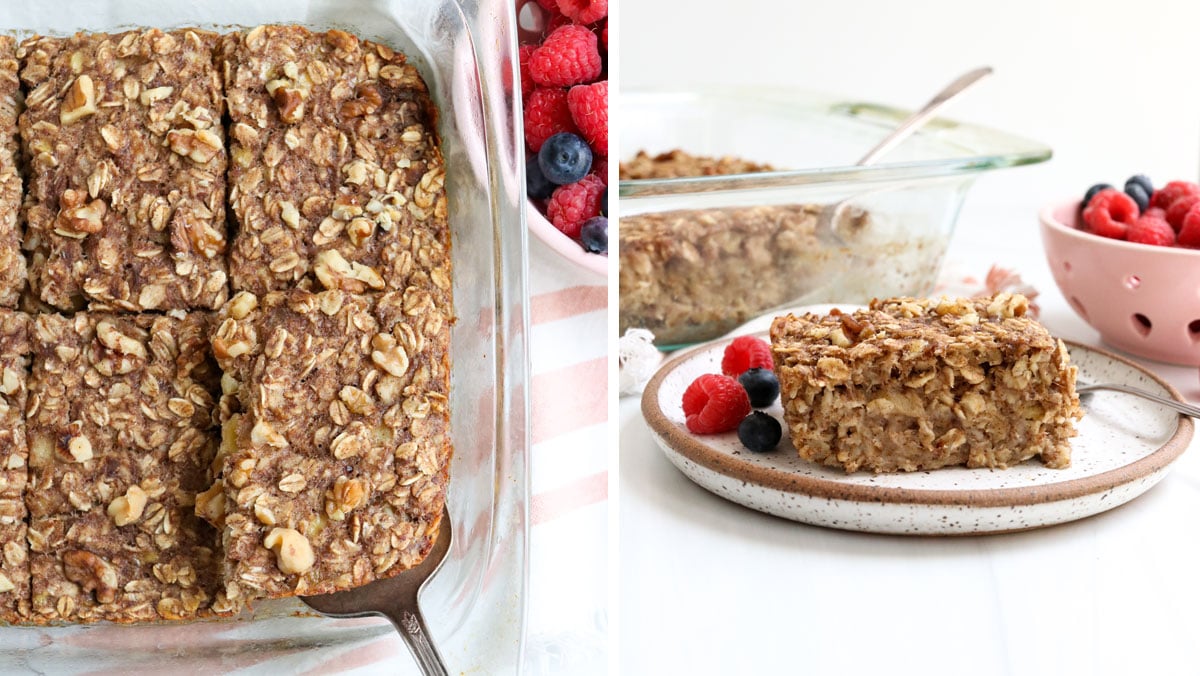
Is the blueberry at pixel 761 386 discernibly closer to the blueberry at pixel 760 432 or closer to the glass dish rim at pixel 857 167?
the blueberry at pixel 760 432

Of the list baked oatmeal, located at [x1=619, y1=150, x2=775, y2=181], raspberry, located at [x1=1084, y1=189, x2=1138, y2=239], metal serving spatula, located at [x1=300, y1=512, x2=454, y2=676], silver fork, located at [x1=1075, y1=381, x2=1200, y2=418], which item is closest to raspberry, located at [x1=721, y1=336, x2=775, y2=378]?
silver fork, located at [x1=1075, y1=381, x2=1200, y2=418]

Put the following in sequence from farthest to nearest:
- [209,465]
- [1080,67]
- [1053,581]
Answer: [1080,67] < [1053,581] < [209,465]

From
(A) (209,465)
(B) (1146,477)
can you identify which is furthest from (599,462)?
(B) (1146,477)

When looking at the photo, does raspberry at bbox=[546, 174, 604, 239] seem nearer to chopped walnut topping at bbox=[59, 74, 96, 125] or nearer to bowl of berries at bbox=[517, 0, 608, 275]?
bowl of berries at bbox=[517, 0, 608, 275]

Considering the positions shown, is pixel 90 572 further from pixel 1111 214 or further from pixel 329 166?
pixel 1111 214

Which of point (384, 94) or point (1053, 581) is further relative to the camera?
point (1053, 581)

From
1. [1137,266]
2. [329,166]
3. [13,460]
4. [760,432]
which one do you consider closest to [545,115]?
[329,166]

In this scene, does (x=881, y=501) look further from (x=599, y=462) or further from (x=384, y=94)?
(x=384, y=94)
